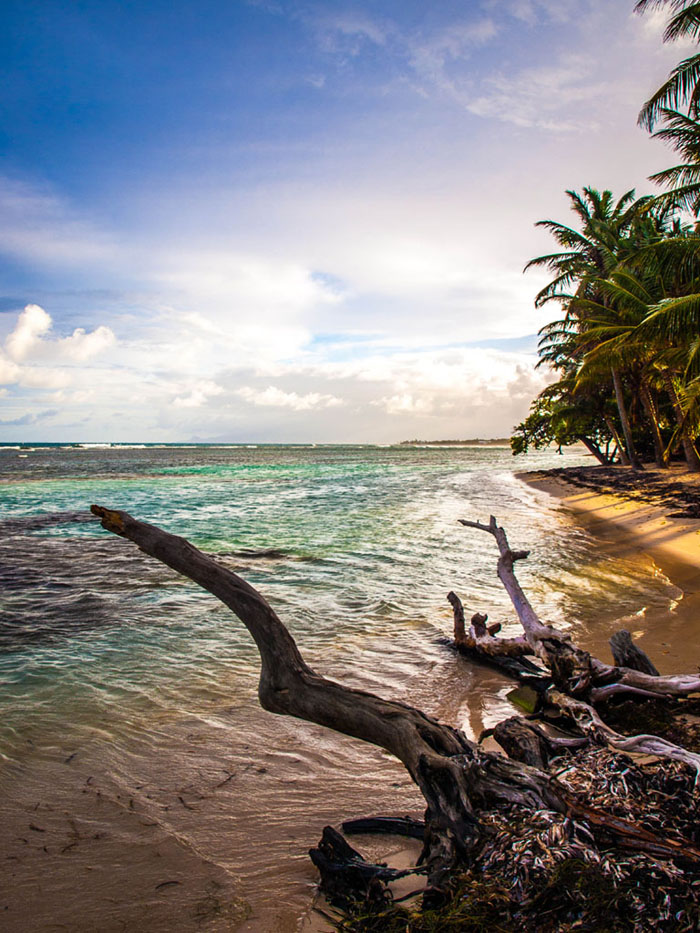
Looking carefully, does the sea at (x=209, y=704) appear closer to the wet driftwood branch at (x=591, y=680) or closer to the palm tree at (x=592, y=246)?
the wet driftwood branch at (x=591, y=680)

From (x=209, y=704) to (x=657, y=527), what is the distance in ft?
43.3

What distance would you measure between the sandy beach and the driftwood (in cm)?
305

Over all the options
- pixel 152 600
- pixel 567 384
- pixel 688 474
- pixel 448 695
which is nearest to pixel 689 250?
pixel 688 474

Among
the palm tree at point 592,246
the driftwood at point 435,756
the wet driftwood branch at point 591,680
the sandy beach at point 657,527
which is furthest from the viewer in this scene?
the palm tree at point 592,246

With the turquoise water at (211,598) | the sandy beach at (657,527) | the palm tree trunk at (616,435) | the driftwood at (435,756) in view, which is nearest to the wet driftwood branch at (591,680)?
the driftwood at (435,756)

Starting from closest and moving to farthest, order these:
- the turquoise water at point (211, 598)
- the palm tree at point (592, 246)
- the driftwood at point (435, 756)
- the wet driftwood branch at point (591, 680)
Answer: the driftwood at point (435, 756), the wet driftwood branch at point (591, 680), the turquoise water at point (211, 598), the palm tree at point (592, 246)

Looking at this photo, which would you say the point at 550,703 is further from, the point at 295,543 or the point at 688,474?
the point at 688,474

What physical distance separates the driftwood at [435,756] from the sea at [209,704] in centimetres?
64

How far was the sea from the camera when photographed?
2.73 metres

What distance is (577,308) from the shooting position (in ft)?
94.6

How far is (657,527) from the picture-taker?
14.3 metres

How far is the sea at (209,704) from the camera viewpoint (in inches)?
108

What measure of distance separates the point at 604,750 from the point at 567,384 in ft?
110

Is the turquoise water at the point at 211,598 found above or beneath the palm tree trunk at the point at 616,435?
beneath
